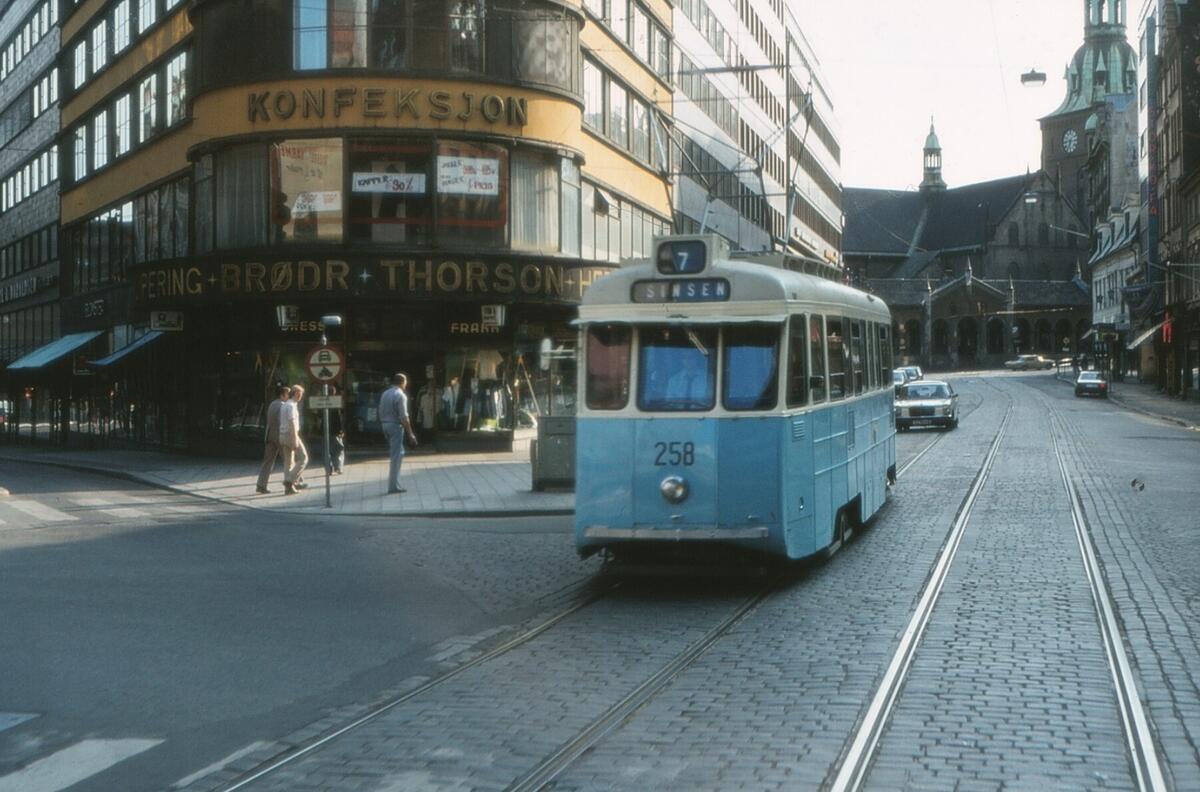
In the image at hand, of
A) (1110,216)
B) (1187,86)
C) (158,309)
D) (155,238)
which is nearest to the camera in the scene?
(158,309)

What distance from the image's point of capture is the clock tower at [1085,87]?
122 meters

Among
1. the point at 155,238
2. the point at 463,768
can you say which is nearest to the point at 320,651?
the point at 463,768

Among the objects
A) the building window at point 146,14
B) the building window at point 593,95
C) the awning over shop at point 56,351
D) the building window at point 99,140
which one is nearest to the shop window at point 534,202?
the building window at point 593,95

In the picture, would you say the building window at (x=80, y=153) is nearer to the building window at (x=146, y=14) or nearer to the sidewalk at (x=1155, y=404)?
the building window at (x=146, y=14)

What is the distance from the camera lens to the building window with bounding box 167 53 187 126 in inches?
1371

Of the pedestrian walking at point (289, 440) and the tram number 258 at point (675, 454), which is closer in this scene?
the tram number 258 at point (675, 454)

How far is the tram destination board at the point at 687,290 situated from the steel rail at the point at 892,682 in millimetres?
2926

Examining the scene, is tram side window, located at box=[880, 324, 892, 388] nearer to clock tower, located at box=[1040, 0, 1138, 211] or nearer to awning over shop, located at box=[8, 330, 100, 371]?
awning over shop, located at box=[8, 330, 100, 371]

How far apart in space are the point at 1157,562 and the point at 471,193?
62.2 feet

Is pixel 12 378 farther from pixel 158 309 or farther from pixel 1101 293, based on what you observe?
pixel 1101 293

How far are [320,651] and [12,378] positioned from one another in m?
40.9

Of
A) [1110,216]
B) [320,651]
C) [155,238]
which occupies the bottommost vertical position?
[320,651]

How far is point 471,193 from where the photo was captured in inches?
1171

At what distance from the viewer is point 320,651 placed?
9781 millimetres
